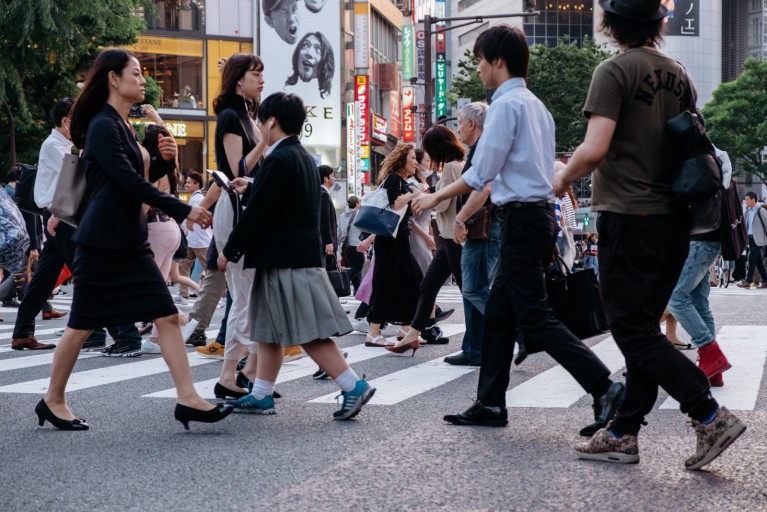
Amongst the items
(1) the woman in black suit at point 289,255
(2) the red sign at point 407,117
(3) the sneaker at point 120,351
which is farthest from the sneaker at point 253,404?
(2) the red sign at point 407,117

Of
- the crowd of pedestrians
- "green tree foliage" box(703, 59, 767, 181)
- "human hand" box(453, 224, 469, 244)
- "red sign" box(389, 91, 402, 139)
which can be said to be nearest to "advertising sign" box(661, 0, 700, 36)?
"green tree foliage" box(703, 59, 767, 181)

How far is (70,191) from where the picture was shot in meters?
5.38

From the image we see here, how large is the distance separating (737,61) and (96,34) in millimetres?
82732

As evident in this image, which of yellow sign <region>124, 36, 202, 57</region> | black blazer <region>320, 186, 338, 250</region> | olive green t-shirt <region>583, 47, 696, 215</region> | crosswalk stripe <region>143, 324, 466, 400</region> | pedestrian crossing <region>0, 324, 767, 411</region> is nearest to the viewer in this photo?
olive green t-shirt <region>583, 47, 696, 215</region>

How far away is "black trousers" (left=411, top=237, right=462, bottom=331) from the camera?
27.7 ft

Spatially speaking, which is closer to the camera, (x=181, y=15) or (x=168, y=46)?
(x=168, y=46)

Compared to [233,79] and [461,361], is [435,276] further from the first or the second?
[233,79]

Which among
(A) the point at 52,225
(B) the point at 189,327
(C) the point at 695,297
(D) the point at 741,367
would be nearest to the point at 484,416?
(C) the point at 695,297

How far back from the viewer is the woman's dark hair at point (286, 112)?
5.52 metres

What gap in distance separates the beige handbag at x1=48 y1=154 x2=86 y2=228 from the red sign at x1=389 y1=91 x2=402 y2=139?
57431 mm

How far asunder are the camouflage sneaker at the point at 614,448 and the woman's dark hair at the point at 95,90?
2.74 m

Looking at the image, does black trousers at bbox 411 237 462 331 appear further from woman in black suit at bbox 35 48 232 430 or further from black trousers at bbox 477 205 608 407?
woman in black suit at bbox 35 48 232 430

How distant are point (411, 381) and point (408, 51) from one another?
186 feet

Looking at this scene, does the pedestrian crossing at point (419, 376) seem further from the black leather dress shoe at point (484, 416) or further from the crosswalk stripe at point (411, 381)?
the black leather dress shoe at point (484, 416)
